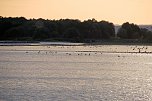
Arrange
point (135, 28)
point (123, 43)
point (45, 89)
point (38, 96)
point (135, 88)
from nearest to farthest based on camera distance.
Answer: point (38, 96)
point (45, 89)
point (135, 88)
point (123, 43)
point (135, 28)

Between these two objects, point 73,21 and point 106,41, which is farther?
point 73,21

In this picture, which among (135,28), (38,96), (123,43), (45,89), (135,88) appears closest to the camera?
(38,96)

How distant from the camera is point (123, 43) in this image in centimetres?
17800

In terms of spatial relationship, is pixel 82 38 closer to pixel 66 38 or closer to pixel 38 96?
pixel 66 38

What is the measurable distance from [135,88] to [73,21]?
152 m

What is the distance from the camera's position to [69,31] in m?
180

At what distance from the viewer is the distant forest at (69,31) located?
182125 millimetres

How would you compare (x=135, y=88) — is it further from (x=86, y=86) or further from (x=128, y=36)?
(x=128, y=36)

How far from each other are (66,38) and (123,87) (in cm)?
14120

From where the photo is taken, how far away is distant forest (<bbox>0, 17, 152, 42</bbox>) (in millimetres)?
182125

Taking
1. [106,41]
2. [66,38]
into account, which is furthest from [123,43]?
[66,38]

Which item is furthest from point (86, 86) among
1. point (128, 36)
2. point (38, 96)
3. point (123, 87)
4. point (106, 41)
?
point (128, 36)

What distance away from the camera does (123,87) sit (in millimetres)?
42844

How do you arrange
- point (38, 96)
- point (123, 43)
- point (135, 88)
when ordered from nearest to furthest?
point (38, 96) → point (135, 88) → point (123, 43)
